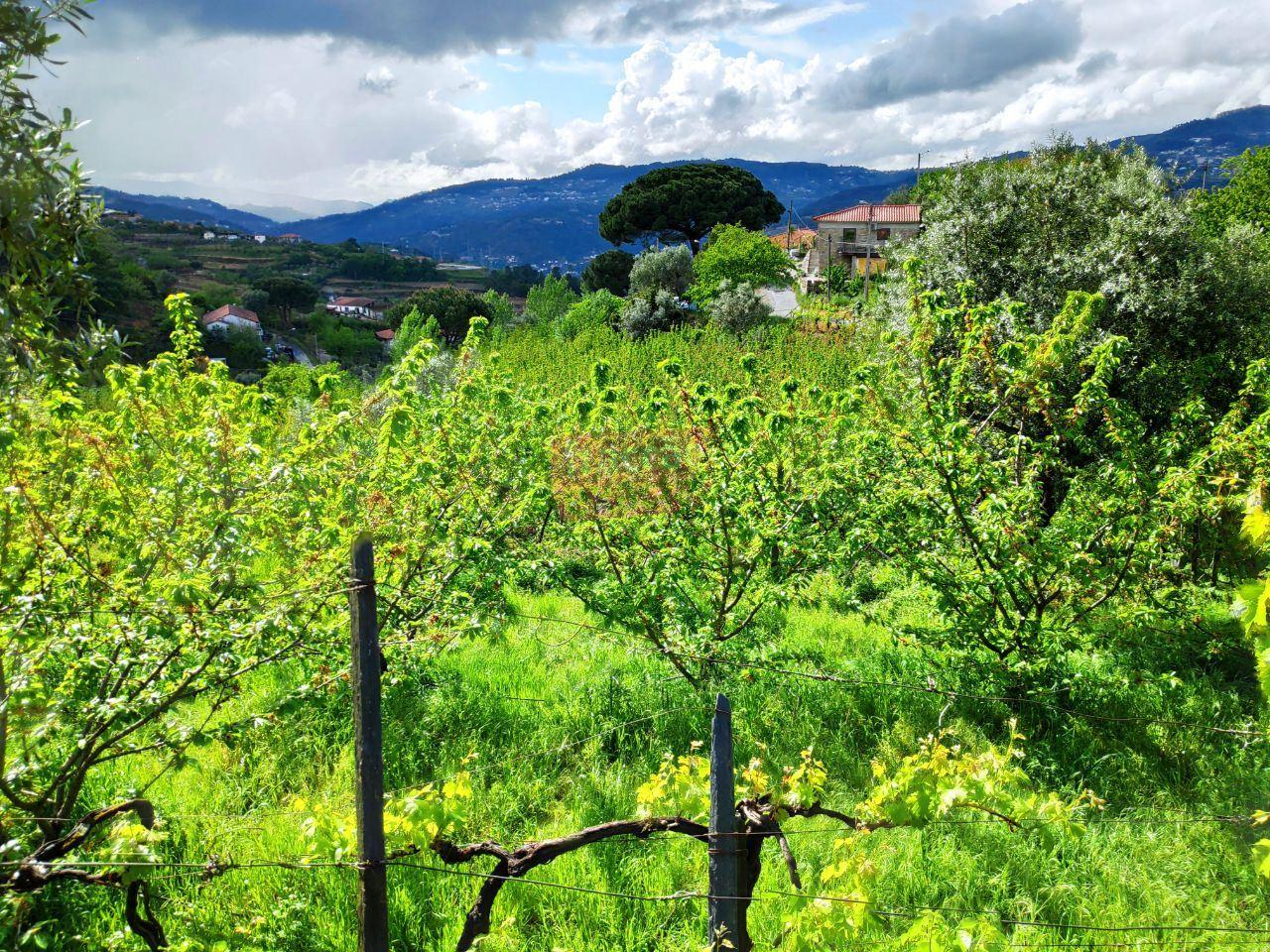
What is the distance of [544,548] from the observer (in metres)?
5.66

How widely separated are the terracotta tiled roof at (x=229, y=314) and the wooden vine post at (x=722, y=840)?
8479 cm

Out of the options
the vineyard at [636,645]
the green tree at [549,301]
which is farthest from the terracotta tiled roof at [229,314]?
the vineyard at [636,645]

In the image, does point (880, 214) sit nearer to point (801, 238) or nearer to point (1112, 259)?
point (801, 238)

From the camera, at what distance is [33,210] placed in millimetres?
2055

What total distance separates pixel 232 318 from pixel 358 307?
71.1 feet

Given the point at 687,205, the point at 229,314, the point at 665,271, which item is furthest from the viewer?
the point at 229,314

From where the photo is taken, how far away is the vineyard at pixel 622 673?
3.27 meters

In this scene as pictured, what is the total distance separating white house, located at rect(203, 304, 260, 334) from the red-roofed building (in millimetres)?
52891

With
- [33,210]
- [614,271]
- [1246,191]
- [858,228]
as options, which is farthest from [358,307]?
[33,210]

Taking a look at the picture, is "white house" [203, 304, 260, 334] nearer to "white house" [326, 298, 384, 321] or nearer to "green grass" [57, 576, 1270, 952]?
"white house" [326, 298, 384, 321]

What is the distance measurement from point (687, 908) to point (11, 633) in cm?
320

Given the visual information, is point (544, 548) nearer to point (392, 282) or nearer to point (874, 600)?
point (874, 600)

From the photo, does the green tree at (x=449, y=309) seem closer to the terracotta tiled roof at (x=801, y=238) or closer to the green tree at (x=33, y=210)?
the terracotta tiled roof at (x=801, y=238)

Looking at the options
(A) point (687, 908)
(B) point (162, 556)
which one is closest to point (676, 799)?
(A) point (687, 908)
